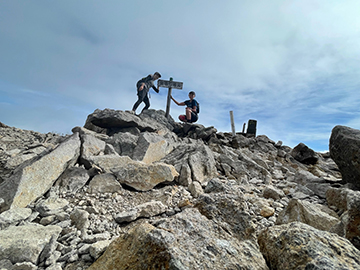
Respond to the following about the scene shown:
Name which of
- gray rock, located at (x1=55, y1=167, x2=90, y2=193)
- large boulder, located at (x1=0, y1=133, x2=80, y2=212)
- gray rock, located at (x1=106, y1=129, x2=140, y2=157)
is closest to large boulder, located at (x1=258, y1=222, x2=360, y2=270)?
gray rock, located at (x1=55, y1=167, x2=90, y2=193)

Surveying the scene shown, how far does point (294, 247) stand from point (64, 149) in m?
5.09

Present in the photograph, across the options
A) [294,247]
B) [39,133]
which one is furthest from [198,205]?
[39,133]

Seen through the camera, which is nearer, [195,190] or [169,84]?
[195,190]

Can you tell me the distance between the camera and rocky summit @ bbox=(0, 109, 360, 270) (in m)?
1.90

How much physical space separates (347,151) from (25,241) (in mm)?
7592

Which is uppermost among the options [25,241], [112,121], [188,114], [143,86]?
[143,86]

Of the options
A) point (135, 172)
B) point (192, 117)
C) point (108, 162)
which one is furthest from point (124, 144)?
point (192, 117)

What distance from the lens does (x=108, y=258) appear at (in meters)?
2.16

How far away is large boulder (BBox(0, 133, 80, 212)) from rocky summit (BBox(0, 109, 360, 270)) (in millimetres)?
20

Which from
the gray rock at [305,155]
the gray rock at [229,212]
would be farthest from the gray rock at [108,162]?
the gray rock at [305,155]

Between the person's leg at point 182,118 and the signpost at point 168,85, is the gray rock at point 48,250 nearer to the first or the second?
the person's leg at point 182,118

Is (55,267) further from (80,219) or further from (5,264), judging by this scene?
(80,219)

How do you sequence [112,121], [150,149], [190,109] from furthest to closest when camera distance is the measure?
1. [190,109]
2. [112,121]
3. [150,149]

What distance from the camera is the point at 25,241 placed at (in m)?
2.54
